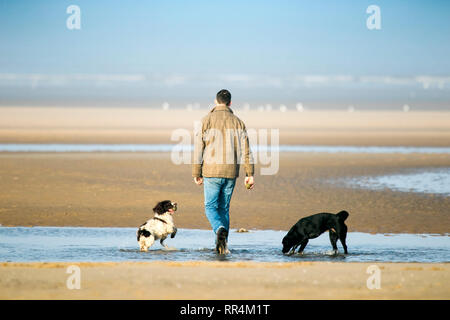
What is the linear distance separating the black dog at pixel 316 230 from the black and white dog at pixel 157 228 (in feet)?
5.30

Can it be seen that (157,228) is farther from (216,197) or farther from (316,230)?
(316,230)

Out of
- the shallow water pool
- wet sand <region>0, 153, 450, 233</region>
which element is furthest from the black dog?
wet sand <region>0, 153, 450, 233</region>

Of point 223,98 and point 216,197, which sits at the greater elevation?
point 223,98

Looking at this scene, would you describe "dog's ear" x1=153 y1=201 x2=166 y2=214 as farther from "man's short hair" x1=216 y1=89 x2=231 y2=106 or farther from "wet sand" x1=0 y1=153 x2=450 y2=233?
"wet sand" x1=0 y1=153 x2=450 y2=233

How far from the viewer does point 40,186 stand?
64.5 feet

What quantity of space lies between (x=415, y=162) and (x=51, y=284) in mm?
21990

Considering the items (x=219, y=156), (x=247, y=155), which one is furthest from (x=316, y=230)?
(x=219, y=156)

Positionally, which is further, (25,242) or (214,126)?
(25,242)

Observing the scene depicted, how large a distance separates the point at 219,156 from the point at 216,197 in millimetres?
542

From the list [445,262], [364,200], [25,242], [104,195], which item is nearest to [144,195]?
[104,195]

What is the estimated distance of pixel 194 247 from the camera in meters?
11.5

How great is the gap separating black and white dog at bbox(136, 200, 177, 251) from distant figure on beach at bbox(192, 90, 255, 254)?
0.87 meters

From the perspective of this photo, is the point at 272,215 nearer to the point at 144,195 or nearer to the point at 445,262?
the point at 144,195

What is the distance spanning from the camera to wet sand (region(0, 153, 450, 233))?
48.0 ft
